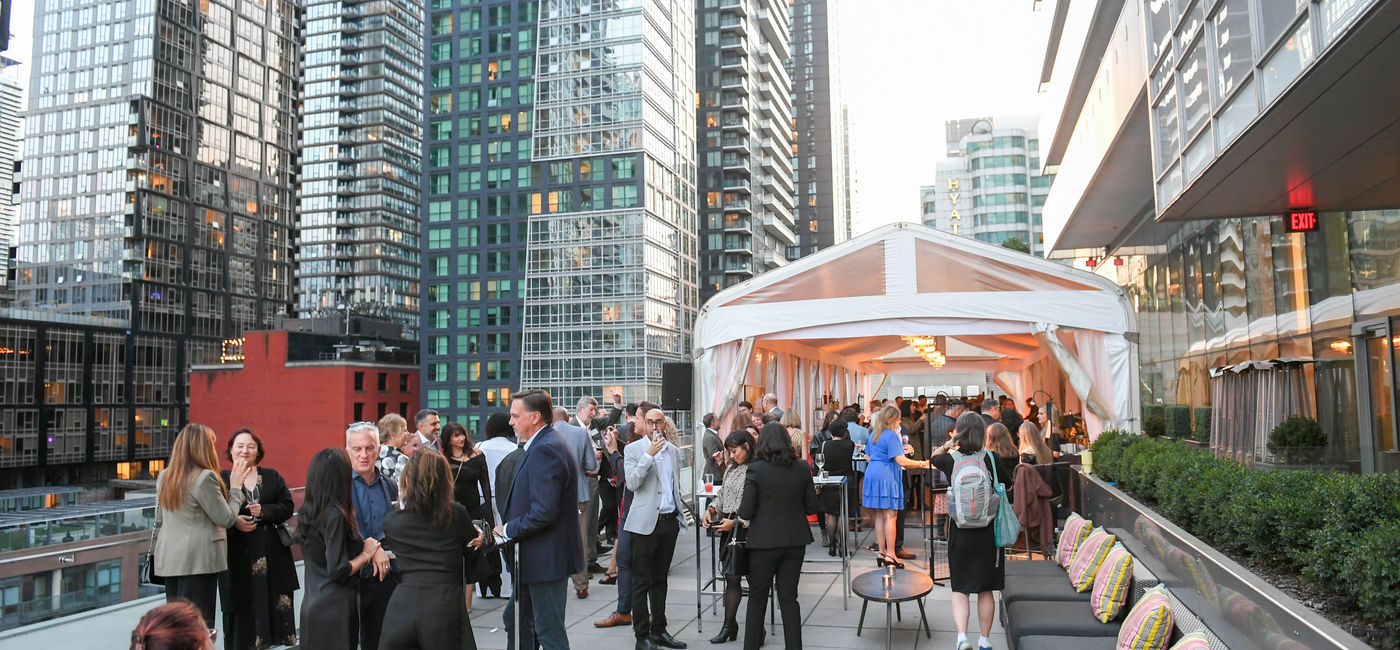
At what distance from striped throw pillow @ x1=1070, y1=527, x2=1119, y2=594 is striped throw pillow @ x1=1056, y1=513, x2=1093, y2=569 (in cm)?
29

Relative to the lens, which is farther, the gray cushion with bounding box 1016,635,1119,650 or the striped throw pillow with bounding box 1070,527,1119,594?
the striped throw pillow with bounding box 1070,527,1119,594

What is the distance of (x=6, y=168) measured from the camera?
49875 mm

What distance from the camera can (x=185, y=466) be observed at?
5.23 m

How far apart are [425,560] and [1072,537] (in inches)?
196

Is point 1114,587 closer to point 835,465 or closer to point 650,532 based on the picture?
point 650,532

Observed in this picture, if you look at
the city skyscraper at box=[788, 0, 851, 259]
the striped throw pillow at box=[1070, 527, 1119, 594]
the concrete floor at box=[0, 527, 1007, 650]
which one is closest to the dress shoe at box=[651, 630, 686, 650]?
the concrete floor at box=[0, 527, 1007, 650]

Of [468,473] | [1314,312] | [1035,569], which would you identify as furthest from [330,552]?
[1314,312]

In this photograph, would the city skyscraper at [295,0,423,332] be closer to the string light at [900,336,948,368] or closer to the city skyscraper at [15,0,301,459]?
the city skyscraper at [15,0,301,459]

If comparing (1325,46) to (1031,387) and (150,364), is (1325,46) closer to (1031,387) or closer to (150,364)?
(1031,387)

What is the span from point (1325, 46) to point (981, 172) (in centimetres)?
9565

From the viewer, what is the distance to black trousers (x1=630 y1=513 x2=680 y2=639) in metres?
6.94

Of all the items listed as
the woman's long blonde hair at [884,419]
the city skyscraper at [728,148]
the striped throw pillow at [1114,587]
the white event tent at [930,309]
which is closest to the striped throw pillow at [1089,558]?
the striped throw pillow at [1114,587]

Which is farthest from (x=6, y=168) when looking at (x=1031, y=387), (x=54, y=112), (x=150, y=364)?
(x=1031, y=387)

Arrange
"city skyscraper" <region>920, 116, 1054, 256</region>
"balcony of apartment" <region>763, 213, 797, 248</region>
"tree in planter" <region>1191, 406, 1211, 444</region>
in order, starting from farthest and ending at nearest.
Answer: "balcony of apartment" <region>763, 213, 797, 248</region>
"city skyscraper" <region>920, 116, 1054, 256</region>
"tree in planter" <region>1191, 406, 1211, 444</region>
